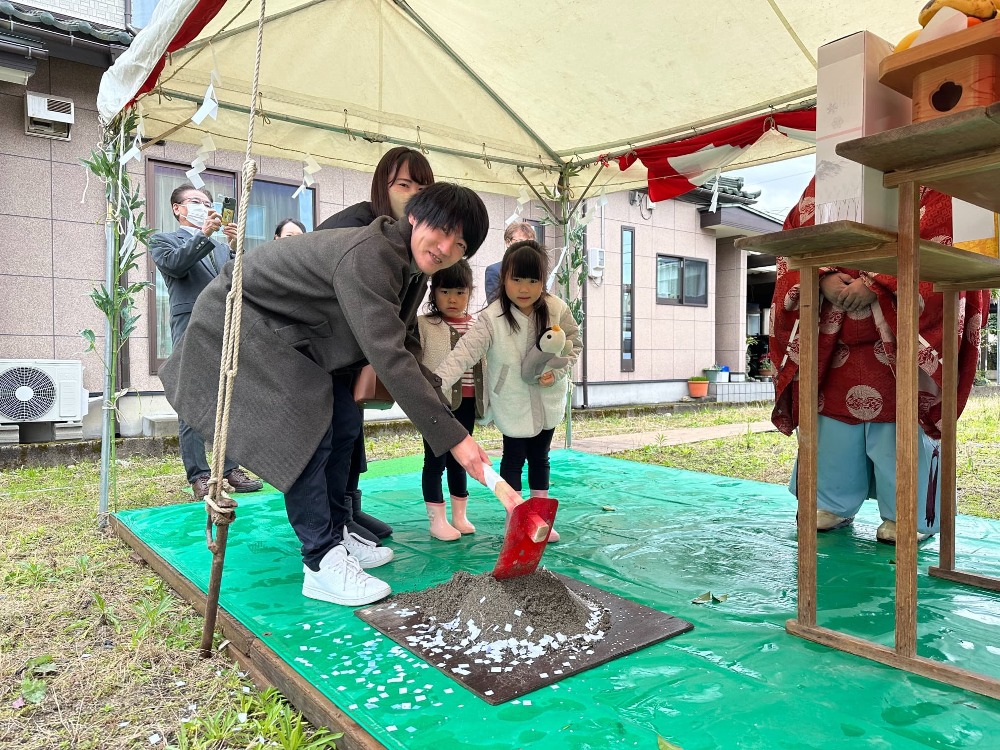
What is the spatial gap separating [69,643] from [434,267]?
1.41 meters

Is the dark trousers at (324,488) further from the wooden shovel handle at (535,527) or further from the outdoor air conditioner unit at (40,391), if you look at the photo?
the outdoor air conditioner unit at (40,391)

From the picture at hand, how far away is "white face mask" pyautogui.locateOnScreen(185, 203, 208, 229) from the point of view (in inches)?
124

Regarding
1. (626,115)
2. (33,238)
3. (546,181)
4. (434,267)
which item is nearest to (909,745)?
(434,267)

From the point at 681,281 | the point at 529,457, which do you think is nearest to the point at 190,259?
the point at 529,457

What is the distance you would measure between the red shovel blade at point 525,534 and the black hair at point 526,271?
1.14 m

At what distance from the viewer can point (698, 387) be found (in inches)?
384

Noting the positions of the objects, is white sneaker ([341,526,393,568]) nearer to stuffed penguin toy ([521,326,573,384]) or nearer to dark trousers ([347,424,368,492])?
dark trousers ([347,424,368,492])

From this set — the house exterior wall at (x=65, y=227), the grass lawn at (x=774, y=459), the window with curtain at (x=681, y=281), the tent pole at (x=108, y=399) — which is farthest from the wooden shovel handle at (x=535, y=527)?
the window with curtain at (x=681, y=281)

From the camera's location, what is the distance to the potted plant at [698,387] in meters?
9.73

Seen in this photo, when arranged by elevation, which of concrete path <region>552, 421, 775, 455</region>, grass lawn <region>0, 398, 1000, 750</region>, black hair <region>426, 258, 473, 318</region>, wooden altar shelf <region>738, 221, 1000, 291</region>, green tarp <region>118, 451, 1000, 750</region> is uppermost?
black hair <region>426, 258, 473, 318</region>

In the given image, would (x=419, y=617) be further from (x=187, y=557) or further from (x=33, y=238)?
(x=33, y=238)

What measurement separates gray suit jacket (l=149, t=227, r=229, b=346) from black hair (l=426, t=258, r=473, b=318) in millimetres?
1045

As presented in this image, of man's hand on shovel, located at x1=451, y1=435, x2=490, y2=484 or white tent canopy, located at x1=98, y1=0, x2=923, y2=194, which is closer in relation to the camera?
man's hand on shovel, located at x1=451, y1=435, x2=490, y2=484

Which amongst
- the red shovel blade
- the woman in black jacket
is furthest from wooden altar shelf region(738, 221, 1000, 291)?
the woman in black jacket
